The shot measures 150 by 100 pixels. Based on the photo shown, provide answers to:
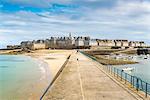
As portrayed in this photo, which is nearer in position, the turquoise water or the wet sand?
the turquoise water

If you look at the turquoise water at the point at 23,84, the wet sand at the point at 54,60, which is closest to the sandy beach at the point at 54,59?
the wet sand at the point at 54,60

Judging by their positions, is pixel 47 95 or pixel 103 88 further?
pixel 103 88

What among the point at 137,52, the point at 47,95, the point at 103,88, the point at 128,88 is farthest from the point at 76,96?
the point at 137,52

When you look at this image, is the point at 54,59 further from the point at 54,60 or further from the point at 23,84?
the point at 23,84

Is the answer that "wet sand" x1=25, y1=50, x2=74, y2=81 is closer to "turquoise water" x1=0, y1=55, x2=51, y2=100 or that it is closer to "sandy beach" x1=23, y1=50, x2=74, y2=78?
"sandy beach" x1=23, y1=50, x2=74, y2=78

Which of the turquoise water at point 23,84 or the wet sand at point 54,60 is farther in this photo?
the wet sand at point 54,60

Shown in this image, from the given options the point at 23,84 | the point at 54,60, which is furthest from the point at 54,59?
the point at 23,84

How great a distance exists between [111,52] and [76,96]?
149745 mm

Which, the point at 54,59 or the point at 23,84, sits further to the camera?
the point at 54,59

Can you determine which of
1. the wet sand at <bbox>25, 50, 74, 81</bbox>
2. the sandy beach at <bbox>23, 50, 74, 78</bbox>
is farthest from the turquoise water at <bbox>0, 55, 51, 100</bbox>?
the sandy beach at <bbox>23, 50, 74, 78</bbox>

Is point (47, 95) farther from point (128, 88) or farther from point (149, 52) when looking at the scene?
point (149, 52)

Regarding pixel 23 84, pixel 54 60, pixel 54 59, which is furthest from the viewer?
pixel 54 59

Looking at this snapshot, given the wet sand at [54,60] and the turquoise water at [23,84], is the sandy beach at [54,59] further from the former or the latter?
the turquoise water at [23,84]

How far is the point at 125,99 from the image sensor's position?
20266 millimetres
